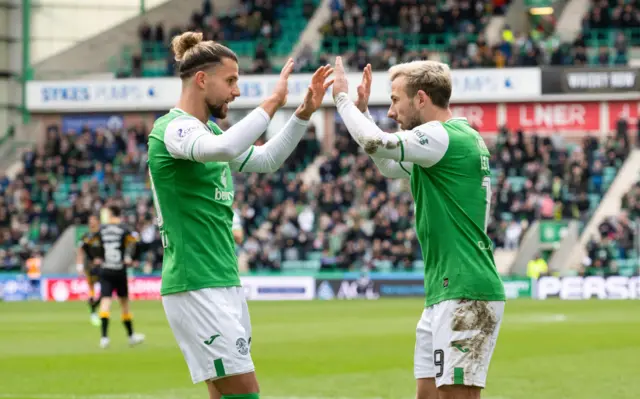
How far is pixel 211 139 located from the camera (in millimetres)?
6047

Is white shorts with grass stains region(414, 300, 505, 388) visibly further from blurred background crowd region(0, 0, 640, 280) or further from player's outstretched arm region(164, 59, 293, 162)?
blurred background crowd region(0, 0, 640, 280)

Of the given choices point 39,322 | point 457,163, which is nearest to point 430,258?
point 457,163

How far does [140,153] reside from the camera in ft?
150

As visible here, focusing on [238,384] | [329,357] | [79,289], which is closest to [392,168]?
[238,384]

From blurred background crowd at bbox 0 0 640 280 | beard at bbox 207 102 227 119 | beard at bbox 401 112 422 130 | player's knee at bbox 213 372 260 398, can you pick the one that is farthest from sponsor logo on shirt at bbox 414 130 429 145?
blurred background crowd at bbox 0 0 640 280

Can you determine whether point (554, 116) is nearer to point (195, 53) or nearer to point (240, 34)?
point (240, 34)

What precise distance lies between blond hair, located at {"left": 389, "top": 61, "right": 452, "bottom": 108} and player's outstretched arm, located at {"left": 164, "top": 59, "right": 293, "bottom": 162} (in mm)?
835

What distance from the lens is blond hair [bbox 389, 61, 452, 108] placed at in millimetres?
6684

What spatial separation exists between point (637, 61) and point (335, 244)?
14270mm

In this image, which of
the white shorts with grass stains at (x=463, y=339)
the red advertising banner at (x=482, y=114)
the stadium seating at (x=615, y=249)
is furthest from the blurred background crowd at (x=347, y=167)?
the white shorts with grass stains at (x=463, y=339)

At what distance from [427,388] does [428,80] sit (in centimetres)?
183

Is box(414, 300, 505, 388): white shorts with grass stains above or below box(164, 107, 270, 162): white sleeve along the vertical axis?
below

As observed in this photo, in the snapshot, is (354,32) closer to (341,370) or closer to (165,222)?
(341,370)

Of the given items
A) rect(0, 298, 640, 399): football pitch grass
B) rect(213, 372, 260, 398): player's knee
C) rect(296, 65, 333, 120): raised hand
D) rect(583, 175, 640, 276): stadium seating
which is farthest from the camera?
rect(583, 175, 640, 276): stadium seating
